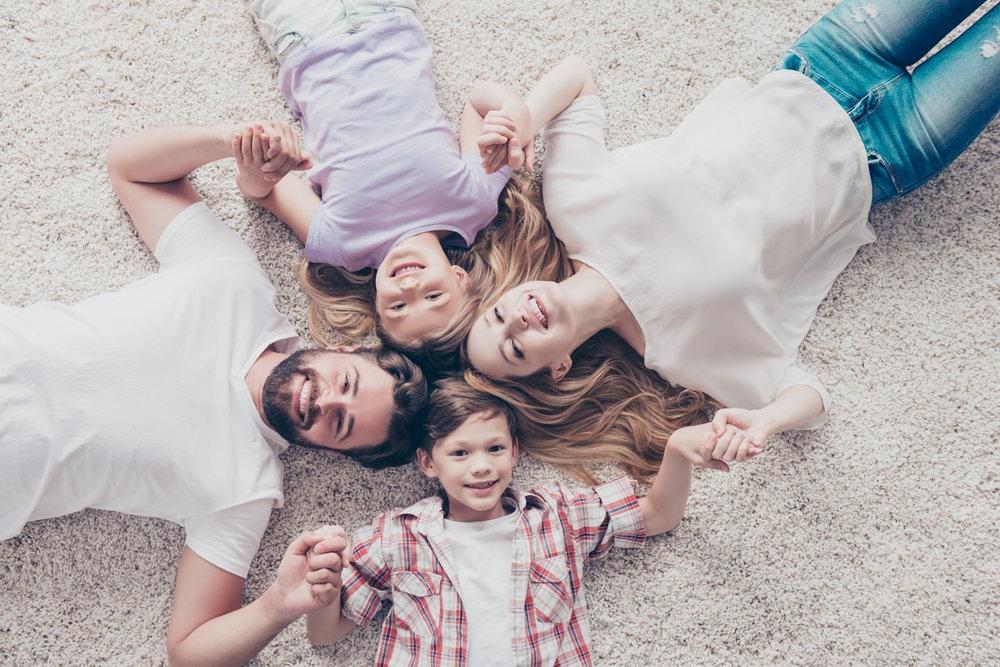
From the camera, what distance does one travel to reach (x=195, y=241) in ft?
3.81

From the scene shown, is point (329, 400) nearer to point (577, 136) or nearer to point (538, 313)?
point (538, 313)

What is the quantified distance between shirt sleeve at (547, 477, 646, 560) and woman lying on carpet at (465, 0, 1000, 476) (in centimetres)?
14

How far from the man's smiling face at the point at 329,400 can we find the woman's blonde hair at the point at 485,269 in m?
0.11

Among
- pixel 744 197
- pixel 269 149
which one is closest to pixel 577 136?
pixel 744 197

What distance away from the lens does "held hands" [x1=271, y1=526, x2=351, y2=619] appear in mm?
982

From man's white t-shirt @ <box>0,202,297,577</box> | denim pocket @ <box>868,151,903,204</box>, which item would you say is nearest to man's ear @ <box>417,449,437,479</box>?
man's white t-shirt @ <box>0,202,297,577</box>

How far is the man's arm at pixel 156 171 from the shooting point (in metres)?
1.12

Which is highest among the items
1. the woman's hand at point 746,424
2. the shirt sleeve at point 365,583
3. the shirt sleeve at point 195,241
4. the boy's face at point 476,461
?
the shirt sleeve at point 195,241

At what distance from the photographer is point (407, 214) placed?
1.15 m

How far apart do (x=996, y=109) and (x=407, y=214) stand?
3.16 feet

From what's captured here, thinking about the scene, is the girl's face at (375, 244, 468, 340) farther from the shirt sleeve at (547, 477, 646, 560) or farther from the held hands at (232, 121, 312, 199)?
the shirt sleeve at (547, 477, 646, 560)

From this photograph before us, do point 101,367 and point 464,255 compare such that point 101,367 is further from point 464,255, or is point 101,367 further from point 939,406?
point 939,406

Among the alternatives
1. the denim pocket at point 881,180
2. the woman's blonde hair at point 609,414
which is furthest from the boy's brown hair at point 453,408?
the denim pocket at point 881,180

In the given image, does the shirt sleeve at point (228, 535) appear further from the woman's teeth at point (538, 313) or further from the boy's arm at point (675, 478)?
the boy's arm at point (675, 478)
